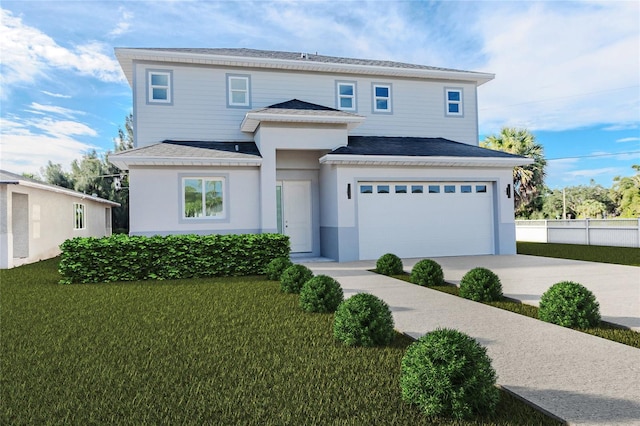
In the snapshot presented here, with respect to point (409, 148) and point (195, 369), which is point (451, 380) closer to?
point (195, 369)

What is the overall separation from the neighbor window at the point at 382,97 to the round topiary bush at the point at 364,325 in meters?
13.2

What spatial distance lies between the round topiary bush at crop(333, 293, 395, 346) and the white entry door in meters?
10.5

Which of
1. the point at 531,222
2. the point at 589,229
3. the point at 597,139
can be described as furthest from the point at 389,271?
the point at 597,139

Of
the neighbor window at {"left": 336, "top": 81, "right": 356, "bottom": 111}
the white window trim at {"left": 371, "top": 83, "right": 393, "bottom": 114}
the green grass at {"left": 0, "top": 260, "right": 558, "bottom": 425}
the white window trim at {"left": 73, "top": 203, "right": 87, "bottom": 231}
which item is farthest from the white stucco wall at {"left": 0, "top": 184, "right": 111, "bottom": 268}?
the white window trim at {"left": 371, "top": 83, "right": 393, "bottom": 114}

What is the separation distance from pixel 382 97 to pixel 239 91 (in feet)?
18.8

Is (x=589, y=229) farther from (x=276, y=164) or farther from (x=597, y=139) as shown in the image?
(x=597, y=139)

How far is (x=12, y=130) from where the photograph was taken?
24.6 meters

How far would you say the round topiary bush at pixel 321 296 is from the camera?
657cm

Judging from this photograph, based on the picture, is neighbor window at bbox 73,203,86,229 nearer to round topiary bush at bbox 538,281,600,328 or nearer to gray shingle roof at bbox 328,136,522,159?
gray shingle roof at bbox 328,136,522,159

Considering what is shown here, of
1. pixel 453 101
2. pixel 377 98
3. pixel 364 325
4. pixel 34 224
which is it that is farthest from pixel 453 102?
pixel 34 224

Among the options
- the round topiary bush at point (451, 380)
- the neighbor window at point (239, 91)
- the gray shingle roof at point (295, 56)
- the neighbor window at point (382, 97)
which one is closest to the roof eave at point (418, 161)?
the neighbor window at point (382, 97)

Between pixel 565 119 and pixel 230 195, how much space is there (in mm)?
49537

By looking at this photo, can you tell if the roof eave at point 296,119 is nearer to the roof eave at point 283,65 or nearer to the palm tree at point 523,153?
the roof eave at point 283,65

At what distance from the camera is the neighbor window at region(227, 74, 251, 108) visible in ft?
50.9
